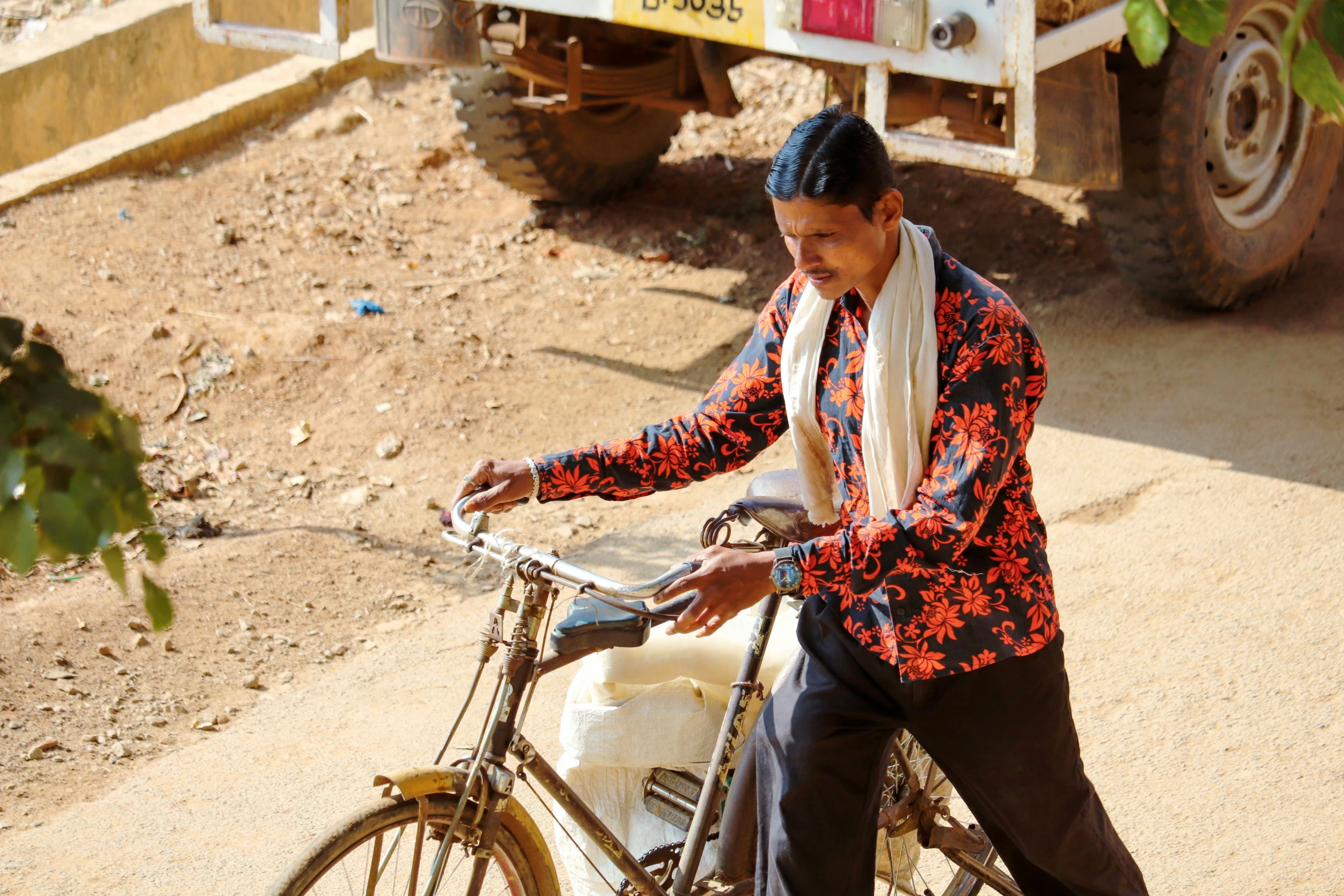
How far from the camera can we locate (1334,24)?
1118 mm

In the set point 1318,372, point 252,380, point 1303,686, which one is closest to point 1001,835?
point 1303,686

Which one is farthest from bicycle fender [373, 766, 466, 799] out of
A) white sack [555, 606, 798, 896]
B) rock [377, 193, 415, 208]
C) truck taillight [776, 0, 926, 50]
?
rock [377, 193, 415, 208]

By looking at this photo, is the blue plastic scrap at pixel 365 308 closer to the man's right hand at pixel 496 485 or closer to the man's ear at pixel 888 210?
the man's right hand at pixel 496 485

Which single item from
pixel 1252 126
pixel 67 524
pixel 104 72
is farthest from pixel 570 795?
pixel 104 72

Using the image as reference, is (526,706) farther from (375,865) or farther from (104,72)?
(104,72)

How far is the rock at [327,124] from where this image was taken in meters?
8.17

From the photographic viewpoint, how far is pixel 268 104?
8.30 m

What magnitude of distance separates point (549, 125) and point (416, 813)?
5341 millimetres

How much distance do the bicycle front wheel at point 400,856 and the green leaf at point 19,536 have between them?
980mm

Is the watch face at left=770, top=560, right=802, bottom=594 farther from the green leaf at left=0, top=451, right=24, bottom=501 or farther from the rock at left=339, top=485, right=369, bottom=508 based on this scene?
the rock at left=339, top=485, right=369, bottom=508

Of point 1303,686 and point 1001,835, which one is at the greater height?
point 1001,835

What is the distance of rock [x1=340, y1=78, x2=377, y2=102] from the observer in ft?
28.2

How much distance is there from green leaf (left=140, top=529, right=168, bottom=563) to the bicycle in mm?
746

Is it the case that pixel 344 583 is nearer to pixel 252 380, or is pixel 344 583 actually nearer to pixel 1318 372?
pixel 252 380
